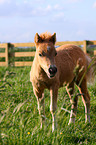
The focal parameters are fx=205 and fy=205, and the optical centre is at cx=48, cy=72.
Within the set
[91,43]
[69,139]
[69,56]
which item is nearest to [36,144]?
[69,139]

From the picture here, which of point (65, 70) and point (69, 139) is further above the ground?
point (65, 70)

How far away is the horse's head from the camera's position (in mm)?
3168

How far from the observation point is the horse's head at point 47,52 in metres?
3.17

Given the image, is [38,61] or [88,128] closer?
[38,61]

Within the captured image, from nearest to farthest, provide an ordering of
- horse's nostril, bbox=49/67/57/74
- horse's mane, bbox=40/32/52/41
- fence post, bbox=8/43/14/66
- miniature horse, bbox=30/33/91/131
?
horse's nostril, bbox=49/67/57/74
miniature horse, bbox=30/33/91/131
horse's mane, bbox=40/32/52/41
fence post, bbox=8/43/14/66

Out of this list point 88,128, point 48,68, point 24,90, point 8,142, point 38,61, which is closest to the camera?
point 8,142

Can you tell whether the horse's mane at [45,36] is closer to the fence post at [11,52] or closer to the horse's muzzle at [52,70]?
the horse's muzzle at [52,70]

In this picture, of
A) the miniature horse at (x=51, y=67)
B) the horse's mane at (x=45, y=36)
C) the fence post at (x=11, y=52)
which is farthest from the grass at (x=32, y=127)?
the fence post at (x=11, y=52)

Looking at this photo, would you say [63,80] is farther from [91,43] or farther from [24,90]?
[91,43]

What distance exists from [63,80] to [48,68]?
1.14 meters

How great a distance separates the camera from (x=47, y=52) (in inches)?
132

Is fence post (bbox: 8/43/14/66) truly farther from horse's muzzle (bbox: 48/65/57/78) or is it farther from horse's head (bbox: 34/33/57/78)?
horse's muzzle (bbox: 48/65/57/78)

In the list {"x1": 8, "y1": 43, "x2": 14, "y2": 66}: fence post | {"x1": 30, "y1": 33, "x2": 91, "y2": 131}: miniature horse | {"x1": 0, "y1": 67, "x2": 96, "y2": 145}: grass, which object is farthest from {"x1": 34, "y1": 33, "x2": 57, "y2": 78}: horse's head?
{"x1": 8, "y1": 43, "x2": 14, "y2": 66}: fence post

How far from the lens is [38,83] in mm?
3861
